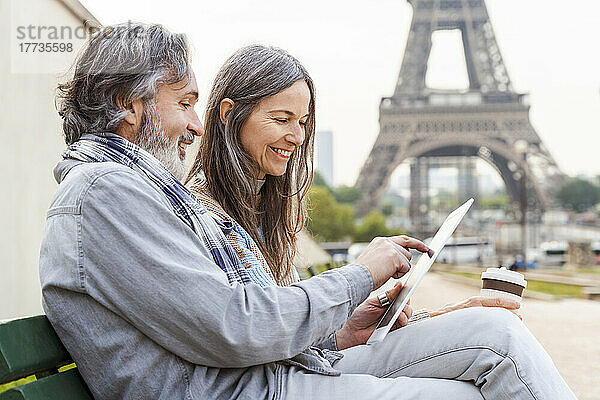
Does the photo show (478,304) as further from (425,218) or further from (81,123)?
(425,218)

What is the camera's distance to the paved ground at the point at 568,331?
431 centimetres

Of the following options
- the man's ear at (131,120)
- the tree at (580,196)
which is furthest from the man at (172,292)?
the tree at (580,196)

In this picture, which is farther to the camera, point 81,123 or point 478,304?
point 478,304

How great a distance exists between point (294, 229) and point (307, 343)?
622mm

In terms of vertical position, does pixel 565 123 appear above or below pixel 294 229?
above

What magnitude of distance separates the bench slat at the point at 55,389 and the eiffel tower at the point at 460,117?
19060mm

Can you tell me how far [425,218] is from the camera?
3186cm

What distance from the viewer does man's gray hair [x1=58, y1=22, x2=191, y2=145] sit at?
A: 1.11 meters

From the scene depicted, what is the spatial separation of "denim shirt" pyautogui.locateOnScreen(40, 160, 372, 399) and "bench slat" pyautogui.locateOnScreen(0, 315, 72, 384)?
2 cm

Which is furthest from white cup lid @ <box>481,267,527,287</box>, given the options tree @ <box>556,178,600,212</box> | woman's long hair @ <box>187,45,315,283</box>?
tree @ <box>556,178,600,212</box>

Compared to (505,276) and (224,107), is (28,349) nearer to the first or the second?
(224,107)

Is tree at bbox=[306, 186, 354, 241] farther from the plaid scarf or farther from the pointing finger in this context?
the plaid scarf

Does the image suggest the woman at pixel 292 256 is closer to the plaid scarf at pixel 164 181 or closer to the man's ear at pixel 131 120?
the plaid scarf at pixel 164 181

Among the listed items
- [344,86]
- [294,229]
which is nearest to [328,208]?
[344,86]
